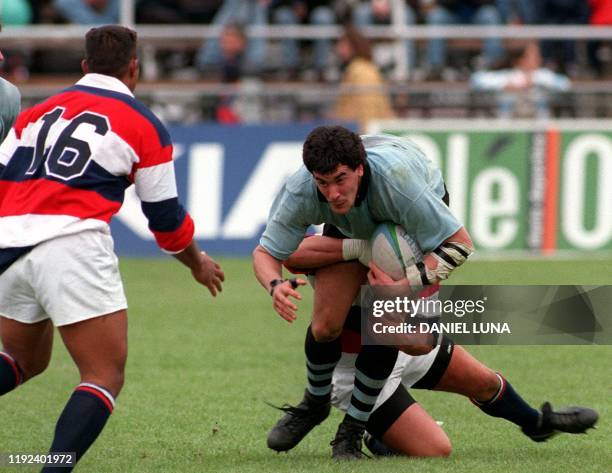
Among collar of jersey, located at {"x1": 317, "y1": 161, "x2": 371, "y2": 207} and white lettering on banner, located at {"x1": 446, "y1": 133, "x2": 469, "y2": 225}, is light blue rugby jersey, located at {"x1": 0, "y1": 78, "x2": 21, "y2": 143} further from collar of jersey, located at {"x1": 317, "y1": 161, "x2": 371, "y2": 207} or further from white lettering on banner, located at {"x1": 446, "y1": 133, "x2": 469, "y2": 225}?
white lettering on banner, located at {"x1": 446, "y1": 133, "x2": 469, "y2": 225}

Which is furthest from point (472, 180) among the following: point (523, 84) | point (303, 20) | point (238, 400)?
point (238, 400)

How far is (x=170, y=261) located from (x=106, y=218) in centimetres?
966

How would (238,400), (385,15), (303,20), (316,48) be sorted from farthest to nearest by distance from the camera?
1. (303,20)
2. (385,15)
3. (316,48)
4. (238,400)

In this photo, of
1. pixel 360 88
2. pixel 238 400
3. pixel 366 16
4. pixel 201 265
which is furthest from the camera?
pixel 366 16

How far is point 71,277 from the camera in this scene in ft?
18.1

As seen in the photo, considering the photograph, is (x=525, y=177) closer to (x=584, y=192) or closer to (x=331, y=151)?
(x=584, y=192)

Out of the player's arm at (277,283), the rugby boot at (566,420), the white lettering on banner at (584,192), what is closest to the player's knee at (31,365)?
the player's arm at (277,283)

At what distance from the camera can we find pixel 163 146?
5.70 m

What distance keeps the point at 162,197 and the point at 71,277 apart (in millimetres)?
527

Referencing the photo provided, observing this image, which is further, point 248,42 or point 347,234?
point 248,42

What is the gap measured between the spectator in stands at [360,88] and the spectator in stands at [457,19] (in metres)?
1.07

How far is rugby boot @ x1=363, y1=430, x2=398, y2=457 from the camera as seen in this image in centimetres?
682

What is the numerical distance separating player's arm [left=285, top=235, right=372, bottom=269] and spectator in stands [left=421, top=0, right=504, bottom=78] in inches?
395

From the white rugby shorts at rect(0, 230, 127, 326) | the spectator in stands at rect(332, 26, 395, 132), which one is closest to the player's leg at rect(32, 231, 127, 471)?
the white rugby shorts at rect(0, 230, 127, 326)
